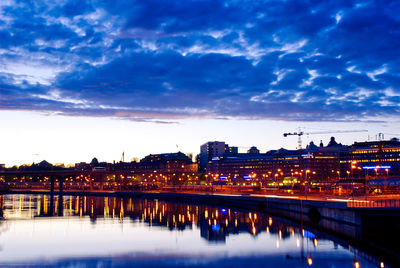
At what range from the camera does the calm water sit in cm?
3753

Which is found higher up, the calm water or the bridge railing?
the bridge railing

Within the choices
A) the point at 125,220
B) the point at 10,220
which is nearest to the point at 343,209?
the point at 125,220

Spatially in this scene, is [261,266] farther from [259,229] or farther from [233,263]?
[259,229]

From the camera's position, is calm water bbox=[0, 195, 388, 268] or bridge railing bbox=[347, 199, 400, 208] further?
bridge railing bbox=[347, 199, 400, 208]

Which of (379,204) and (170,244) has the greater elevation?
(379,204)

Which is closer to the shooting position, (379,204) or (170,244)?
(170,244)

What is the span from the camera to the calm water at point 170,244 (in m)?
37.5

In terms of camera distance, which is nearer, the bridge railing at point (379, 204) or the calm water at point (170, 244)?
the calm water at point (170, 244)

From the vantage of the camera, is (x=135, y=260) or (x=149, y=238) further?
(x=149, y=238)

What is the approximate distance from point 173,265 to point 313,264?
11875 mm

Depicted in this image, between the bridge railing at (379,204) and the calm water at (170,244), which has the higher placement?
the bridge railing at (379,204)

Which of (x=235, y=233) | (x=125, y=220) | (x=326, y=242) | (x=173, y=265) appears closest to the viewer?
(x=173, y=265)

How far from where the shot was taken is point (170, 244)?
4666cm

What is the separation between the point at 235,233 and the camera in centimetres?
5444
